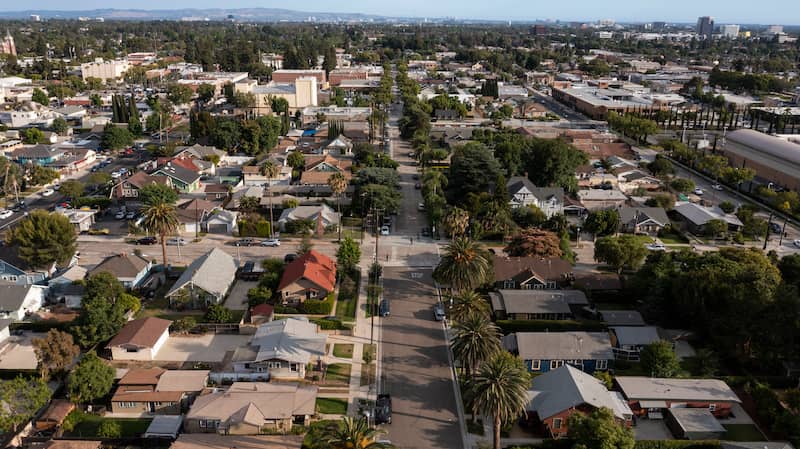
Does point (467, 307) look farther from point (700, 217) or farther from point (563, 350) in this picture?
point (700, 217)

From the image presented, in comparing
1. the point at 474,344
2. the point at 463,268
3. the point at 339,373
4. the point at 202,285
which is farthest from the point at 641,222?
the point at 202,285

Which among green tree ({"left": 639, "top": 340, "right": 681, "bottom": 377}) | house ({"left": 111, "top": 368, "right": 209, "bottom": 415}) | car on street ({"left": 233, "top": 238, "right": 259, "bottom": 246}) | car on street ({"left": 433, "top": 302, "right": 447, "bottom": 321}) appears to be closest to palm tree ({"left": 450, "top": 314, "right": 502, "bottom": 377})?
car on street ({"left": 433, "top": 302, "right": 447, "bottom": 321})

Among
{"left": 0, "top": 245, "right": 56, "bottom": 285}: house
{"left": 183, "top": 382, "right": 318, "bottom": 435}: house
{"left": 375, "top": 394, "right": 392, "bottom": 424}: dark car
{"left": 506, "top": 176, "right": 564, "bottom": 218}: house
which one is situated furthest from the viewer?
{"left": 506, "top": 176, "right": 564, "bottom": 218}: house

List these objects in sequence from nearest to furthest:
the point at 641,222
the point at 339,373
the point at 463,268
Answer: the point at 339,373, the point at 463,268, the point at 641,222

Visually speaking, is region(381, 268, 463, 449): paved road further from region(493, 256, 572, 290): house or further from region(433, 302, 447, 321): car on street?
region(493, 256, 572, 290): house

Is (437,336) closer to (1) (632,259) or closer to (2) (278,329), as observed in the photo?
(2) (278,329)

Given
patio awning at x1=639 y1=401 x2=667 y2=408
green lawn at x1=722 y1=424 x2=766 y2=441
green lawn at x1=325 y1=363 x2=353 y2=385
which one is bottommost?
green lawn at x1=325 y1=363 x2=353 y2=385
